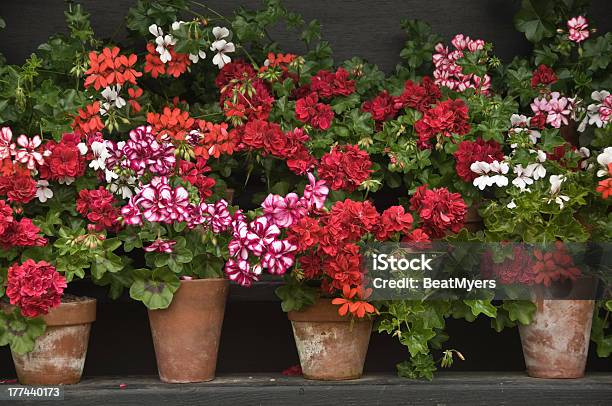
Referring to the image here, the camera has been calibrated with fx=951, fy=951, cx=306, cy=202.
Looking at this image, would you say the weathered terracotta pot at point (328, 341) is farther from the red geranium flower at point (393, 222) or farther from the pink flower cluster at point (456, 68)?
the pink flower cluster at point (456, 68)

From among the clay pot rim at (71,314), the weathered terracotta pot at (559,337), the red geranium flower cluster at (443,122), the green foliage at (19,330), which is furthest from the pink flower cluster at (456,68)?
the green foliage at (19,330)

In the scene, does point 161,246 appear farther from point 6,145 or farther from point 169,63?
point 169,63

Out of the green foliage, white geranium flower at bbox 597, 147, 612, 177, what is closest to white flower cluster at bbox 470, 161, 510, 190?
white geranium flower at bbox 597, 147, 612, 177

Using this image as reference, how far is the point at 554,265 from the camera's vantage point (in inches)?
84.0

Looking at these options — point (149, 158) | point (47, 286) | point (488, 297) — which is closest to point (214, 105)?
point (149, 158)

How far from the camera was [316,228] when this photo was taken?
6.59 ft

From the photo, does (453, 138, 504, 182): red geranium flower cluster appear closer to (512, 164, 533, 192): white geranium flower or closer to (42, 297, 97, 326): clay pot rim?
(512, 164, 533, 192): white geranium flower

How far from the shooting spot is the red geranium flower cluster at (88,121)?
7.25 ft

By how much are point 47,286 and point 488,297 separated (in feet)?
3.12

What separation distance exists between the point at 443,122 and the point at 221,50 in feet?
1.94

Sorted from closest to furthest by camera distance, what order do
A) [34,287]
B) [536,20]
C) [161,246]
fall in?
[34,287] → [161,246] → [536,20]

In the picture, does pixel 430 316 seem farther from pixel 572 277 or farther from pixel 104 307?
pixel 104 307

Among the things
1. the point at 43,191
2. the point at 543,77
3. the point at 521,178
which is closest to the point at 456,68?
the point at 543,77

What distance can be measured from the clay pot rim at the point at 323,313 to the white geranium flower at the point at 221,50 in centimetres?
68
